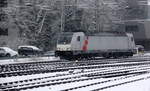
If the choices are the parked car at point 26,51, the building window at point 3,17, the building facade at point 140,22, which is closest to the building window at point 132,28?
the building facade at point 140,22

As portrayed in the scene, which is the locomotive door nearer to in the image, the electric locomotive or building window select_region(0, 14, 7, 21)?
the electric locomotive

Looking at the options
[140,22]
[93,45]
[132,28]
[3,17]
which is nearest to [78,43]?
[93,45]

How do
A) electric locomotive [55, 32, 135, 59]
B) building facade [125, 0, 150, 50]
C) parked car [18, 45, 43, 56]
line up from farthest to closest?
building facade [125, 0, 150, 50] → parked car [18, 45, 43, 56] → electric locomotive [55, 32, 135, 59]

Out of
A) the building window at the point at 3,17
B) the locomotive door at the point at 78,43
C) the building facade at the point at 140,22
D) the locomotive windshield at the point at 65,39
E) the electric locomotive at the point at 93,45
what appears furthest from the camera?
the building facade at the point at 140,22

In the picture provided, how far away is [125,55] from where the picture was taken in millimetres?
39188

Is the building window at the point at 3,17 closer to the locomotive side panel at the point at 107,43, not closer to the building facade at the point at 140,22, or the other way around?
the locomotive side panel at the point at 107,43

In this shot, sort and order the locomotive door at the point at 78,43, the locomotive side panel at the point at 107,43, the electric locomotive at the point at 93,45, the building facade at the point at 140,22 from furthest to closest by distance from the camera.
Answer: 1. the building facade at the point at 140,22
2. the locomotive side panel at the point at 107,43
3. the locomotive door at the point at 78,43
4. the electric locomotive at the point at 93,45

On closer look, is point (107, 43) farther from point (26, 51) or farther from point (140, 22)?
point (140, 22)

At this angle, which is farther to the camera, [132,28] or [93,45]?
[132,28]

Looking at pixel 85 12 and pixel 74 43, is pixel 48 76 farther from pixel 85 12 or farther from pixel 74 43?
pixel 85 12

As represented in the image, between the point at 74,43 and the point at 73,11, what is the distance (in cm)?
1700

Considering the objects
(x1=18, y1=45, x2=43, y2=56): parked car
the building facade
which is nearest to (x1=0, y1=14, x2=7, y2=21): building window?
(x1=18, y1=45, x2=43, y2=56): parked car

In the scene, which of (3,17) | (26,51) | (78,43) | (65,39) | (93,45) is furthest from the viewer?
(3,17)

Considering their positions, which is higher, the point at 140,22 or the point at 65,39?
the point at 65,39
